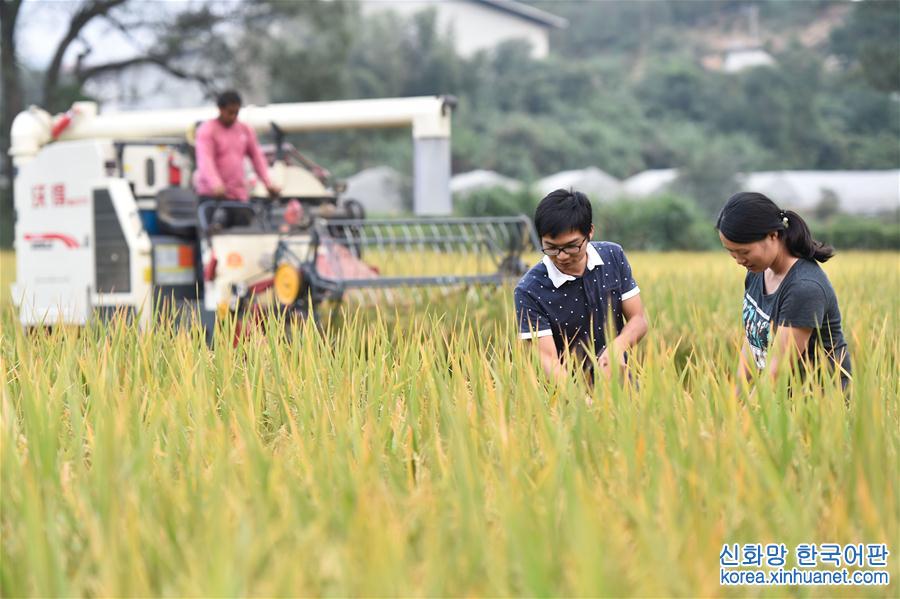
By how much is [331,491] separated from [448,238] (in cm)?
611

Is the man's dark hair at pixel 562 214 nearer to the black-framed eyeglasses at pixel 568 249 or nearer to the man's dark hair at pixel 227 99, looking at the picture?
the black-framed eyeglasses at pixel 568 249

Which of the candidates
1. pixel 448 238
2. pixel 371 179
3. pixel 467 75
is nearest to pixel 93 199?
pixel 448 238

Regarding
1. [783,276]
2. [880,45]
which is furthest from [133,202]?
[880,45]

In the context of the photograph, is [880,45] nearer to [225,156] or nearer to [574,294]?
[225,156]

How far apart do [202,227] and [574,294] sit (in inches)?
173

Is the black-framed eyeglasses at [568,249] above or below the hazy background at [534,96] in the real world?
below

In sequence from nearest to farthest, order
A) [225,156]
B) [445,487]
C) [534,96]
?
[445,487], [225,156], [534,96]

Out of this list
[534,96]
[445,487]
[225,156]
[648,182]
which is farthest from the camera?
[534,96]

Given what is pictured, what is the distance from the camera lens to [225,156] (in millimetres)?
8430

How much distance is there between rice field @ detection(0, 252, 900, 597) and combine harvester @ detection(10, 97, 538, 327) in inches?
164

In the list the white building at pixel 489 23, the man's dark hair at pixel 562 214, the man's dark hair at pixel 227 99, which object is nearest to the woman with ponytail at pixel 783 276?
the man's dark hair at pixel 562 214

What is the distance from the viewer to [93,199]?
8500 mm

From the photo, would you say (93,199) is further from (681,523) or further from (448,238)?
(681,523)

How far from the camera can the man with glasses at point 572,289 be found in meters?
3.76
